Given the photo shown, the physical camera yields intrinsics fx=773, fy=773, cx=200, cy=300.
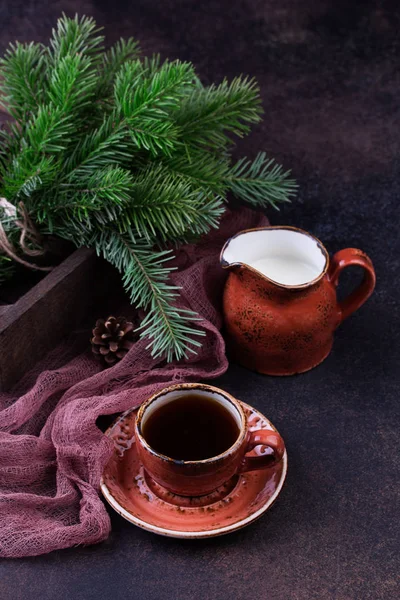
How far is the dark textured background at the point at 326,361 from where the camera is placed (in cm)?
79

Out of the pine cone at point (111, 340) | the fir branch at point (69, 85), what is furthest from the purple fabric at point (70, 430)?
the fir branch at point (69, 85)

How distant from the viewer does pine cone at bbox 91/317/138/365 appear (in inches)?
39.2

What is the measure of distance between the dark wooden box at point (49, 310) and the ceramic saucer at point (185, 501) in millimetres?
172

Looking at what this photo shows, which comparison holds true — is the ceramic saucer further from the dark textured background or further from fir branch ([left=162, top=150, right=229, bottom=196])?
fir branch ([left=162, top=150, right=229, bottom=196])

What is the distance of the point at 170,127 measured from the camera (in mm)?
979

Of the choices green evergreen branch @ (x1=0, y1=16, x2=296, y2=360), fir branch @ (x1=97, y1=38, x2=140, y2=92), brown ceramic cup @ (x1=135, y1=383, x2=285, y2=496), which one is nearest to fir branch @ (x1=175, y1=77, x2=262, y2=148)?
green evergreen branch @ (x1=0, y1=16, x2=296, y2=360)

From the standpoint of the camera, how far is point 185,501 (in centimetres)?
82

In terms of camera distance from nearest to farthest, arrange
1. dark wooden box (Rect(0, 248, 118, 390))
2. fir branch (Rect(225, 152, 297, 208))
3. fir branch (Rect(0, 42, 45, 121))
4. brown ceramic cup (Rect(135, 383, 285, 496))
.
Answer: brown ceramic cup (Rect(135, 383, 285, 496)) < dark wooden box (Rect(0, 248, 118, 390)) < fir branch (Rect(0, 42, 45, 121)) < fir branch (Rect(225, 152, 297, 208))

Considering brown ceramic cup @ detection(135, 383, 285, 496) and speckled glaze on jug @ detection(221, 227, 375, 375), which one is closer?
brown ceramic cup @ detection(135, 383, 285, 496)

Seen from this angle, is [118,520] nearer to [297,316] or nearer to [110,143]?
[297,316]

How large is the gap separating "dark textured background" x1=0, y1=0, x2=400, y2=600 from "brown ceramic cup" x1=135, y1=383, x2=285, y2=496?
0.22ft

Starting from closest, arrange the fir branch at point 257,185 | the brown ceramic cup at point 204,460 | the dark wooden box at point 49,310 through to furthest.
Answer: the brown ceramic cup at point 204,460, the dark wooden box at point 49,310, the fir branch at point 257,185

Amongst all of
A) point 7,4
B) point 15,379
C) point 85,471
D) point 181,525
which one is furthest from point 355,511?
point 7,4

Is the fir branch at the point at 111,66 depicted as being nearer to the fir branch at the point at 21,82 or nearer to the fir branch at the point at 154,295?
the fir branch at the point at 21,82
